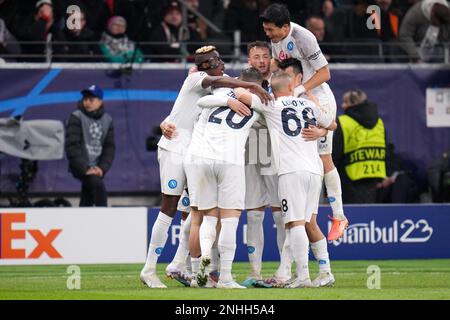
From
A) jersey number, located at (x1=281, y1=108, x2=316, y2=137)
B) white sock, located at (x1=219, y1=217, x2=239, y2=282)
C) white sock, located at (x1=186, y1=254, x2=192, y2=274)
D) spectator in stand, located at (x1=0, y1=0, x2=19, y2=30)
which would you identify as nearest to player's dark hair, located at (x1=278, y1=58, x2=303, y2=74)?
jersey number, located at (x1=281, y1=108, x2=316, y2=137)

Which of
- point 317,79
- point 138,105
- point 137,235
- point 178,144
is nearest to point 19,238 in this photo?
point 137,235

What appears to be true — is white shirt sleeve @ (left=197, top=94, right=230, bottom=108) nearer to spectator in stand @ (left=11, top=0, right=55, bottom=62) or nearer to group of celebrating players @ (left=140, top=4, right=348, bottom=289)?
group of celebrating players @ (left=140, top=4, right=348, bottom=289)

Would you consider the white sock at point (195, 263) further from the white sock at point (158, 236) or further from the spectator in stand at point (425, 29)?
the spectator in stand at point (425, 29)

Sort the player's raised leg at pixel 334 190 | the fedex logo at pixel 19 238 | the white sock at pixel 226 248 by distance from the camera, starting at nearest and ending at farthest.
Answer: the white sock at pixel 226 248 → the player's raised leg at pixel 334 190 → the fedex logo at pixel 19 238

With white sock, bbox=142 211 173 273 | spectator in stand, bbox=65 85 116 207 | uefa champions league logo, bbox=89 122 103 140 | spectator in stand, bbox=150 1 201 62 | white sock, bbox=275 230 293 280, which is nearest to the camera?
white sock, bbox=142 211 173 273

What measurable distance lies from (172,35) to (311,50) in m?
7.28

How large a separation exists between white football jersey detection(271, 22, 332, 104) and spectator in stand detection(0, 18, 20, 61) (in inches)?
278

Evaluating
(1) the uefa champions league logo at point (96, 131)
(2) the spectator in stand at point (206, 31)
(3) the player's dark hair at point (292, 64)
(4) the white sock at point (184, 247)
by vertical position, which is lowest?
(4) the white sock at point (184, 247)

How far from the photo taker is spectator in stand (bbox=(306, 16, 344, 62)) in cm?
2112

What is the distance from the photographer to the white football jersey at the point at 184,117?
552 inches

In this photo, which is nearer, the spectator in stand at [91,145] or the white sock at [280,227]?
the white sock at [280,227]

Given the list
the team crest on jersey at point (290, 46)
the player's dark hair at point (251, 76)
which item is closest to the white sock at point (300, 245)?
the player's dark hair at point (251, 76)

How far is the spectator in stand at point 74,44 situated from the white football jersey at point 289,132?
7.37m

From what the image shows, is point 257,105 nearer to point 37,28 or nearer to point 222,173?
point 222,173
